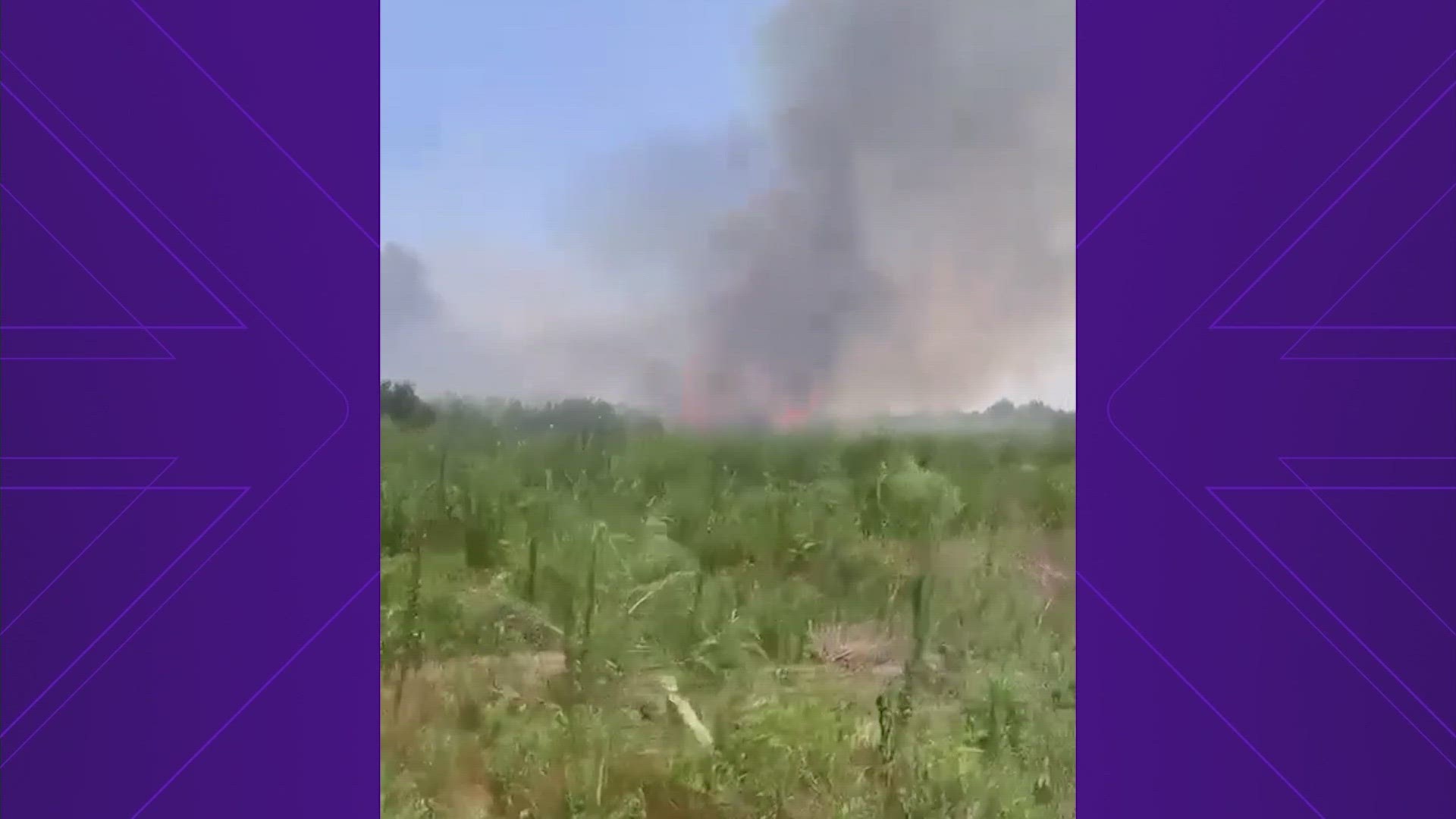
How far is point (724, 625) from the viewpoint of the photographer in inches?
75.5

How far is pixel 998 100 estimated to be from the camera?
1.91 meters

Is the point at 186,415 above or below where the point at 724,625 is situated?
above

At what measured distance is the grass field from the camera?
74.2 inches

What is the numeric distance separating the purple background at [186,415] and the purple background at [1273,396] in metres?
1.50

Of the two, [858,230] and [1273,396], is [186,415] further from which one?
[1273,396]

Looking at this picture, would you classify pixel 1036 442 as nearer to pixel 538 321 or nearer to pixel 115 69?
pixel 538 321

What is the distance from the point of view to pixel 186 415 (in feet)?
6.12

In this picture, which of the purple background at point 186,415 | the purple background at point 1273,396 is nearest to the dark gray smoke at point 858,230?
the purple background at point 1273,396

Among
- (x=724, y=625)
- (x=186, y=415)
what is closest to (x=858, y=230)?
(x=724, y=625)

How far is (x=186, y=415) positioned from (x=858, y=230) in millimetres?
1393

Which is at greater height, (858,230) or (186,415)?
(858,230)

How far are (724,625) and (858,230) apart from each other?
2.79 feet

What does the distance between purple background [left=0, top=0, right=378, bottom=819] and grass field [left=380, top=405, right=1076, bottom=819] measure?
0.15 metres

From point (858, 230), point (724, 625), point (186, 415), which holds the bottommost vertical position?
point (724, 625)
